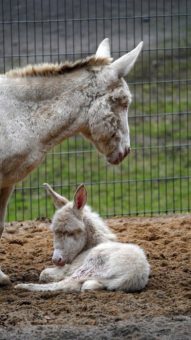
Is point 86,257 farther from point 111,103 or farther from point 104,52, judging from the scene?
point 104,52

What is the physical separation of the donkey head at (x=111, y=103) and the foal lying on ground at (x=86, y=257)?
1.88 feet

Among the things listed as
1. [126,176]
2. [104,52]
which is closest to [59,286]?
[104,52]

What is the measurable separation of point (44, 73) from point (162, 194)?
23.6ft

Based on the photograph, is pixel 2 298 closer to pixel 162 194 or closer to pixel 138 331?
pixel 138 331

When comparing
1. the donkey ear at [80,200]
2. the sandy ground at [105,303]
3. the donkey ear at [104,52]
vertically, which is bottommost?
the sandy ground at [105,303]

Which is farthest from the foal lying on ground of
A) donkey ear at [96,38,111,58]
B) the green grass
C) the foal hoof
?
the green grass

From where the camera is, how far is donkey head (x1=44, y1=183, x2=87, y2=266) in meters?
9.51

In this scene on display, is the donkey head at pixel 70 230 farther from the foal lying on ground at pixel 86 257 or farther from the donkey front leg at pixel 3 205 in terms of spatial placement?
the donkey front leg at pixel 3 205

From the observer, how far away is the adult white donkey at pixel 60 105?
9.09 meters

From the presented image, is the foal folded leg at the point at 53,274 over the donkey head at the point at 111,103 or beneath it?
beneath

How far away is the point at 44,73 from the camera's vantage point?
934cm

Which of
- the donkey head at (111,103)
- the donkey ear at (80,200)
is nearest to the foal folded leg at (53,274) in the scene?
the donkey ear at (80,200)

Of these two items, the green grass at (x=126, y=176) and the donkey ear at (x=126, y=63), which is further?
the green grass at (x=126, y=176)

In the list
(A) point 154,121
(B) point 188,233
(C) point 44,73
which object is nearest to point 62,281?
(C) point 44,73
